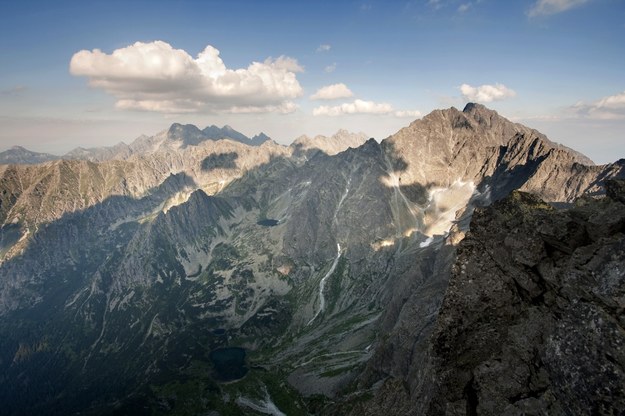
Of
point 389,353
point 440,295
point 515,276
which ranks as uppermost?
point 515,276

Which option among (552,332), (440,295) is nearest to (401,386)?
(552,332)

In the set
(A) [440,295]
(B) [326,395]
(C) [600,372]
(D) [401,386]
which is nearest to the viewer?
(C) [600,372]

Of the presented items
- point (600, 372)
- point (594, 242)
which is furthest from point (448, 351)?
point (594, 242)

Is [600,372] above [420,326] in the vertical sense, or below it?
above

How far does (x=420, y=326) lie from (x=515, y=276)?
13105 centimetres

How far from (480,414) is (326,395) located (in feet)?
598

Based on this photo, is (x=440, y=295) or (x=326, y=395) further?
(x=326, y=395)

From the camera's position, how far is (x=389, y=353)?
152m

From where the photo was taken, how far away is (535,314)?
30672 mm

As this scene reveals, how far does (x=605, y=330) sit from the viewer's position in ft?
80.0

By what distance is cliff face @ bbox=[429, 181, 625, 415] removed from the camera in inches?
974

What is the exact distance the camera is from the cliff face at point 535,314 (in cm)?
2473

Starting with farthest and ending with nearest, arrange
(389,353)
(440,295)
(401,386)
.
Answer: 1. (440,295)
2. (389,353)
3. (401,386)

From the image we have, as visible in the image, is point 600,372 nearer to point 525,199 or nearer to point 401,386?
point 525,199
